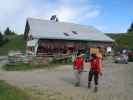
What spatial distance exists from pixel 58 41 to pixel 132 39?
112ft

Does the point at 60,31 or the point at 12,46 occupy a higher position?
the point at 60,31

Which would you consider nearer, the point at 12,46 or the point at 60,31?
the point at 60,31

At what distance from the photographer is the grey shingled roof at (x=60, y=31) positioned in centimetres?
4297

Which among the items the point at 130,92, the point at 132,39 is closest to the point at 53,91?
the point at 130,92

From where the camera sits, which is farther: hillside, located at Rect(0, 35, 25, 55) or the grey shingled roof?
hillside, located at Rect(0, 35, 25, 55)

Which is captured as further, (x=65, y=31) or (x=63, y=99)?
(x=65, y=31)

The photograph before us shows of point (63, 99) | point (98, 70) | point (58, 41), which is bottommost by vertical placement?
point (63, 99)

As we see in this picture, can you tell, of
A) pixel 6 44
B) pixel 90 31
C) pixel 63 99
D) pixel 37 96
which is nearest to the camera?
pixel 63 99

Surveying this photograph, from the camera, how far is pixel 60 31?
45375 mm

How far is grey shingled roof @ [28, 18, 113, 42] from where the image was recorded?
43.0m

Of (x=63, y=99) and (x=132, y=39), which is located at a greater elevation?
(x=132, y=39)

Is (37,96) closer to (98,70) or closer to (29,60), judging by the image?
(98,70)

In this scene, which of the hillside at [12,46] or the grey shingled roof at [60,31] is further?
the hillside at [12,46]

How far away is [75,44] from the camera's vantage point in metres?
45.2
